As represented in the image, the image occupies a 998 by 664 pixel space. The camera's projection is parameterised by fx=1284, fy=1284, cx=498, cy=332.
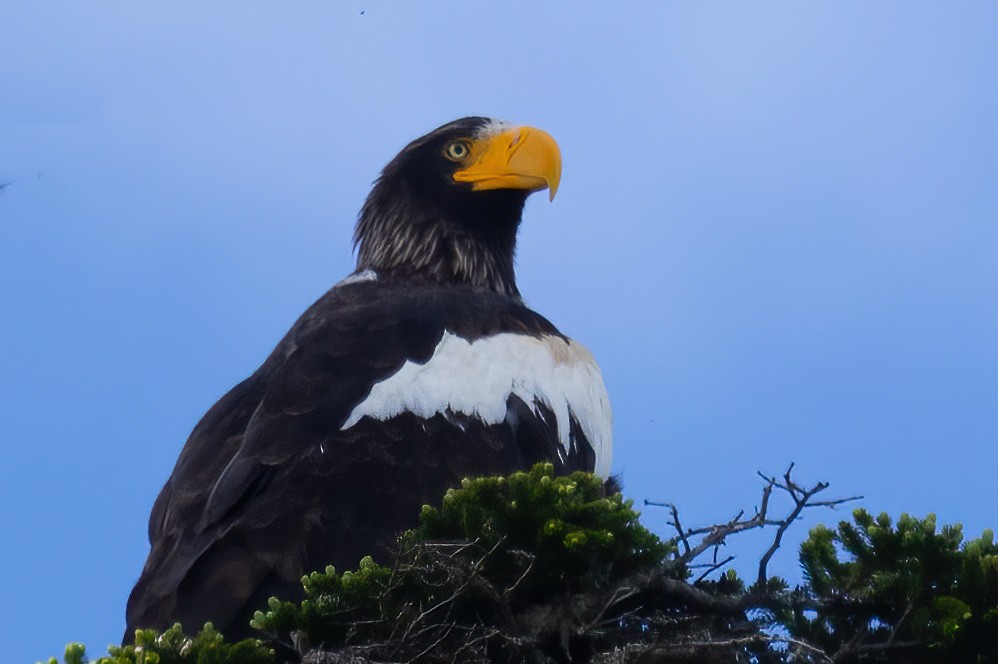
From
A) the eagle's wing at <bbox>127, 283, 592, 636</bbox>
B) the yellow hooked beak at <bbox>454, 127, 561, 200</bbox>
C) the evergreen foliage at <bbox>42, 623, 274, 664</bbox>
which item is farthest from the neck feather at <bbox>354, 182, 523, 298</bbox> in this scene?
the evergreen foliage at <bbox>42, 623, 274, 664</bbox>

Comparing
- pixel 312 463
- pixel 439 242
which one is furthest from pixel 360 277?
pixel 312 463

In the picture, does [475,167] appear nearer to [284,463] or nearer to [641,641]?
[284,463]

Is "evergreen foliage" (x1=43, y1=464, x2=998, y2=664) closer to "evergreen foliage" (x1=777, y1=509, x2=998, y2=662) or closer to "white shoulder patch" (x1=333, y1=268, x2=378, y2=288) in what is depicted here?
"evergreen foliage" (x1=777, y1=509, x2=998, y2=662)

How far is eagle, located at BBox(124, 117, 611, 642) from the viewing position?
407cm

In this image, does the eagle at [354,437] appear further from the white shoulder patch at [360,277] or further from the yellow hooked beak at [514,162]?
the yellow hooked beak at [514,162]

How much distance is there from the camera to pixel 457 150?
684 cm

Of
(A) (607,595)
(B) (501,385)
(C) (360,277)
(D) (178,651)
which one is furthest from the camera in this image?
(C) (360,277)

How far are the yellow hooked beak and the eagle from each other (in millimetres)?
689

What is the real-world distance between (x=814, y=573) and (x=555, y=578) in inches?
30.7

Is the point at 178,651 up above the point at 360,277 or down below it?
below

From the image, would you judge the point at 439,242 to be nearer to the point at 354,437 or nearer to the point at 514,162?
the point at 514,162

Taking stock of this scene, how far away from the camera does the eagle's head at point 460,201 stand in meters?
6.66

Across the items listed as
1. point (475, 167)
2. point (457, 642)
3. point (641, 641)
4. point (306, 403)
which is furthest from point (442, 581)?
point (475, 167)

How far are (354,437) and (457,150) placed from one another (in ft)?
9.12
